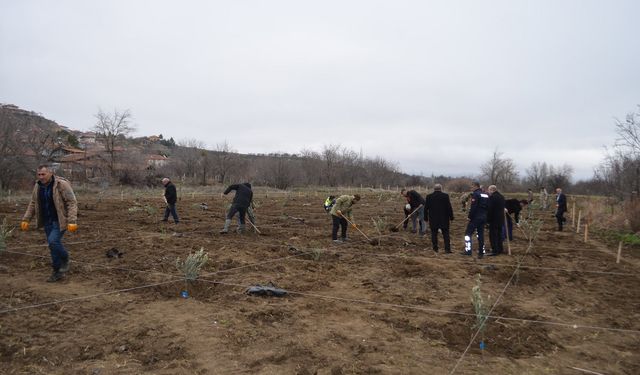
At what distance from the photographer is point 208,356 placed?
3.69 meters

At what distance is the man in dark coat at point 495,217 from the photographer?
884cm

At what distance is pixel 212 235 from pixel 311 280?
4.68 meters

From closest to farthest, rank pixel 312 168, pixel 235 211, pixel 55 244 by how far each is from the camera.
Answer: pixel 55 244 < pixel 235 211 < pixel 312 168

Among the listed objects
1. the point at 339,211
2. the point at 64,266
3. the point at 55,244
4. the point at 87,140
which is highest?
the point at 87,140

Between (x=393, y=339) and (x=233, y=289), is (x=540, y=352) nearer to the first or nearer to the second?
(x=393, y=339)

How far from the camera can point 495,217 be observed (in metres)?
8.82

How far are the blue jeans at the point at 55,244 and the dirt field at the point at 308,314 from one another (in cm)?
30

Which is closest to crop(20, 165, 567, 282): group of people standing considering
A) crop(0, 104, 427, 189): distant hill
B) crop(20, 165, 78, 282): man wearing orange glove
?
crop(20, 165, 78, 282): man wearing orange glove

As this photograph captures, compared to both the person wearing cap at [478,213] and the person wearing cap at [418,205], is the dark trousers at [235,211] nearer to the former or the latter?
the person wearing cap at [418,205]

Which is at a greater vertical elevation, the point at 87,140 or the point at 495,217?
the point at 87,140

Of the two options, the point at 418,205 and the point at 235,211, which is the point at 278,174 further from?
the point at 235,211

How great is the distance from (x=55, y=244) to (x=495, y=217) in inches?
331

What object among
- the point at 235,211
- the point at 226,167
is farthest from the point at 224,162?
the point at 235,211

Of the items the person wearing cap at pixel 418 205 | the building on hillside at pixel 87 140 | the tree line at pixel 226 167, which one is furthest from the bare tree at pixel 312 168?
the person wearing cap at pixel 418 205
